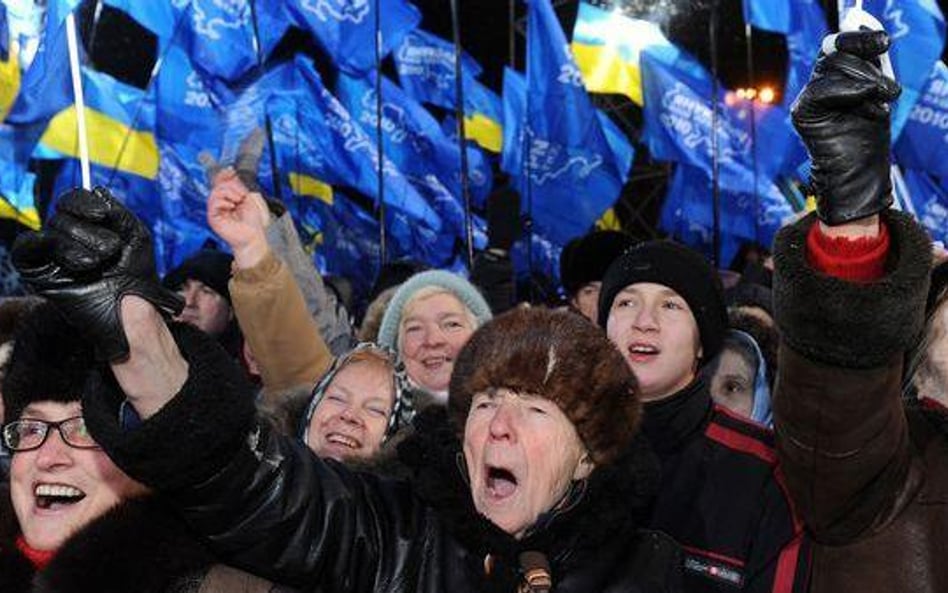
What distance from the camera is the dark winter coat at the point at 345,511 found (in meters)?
1.93

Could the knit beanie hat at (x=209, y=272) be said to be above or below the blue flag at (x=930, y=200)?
above

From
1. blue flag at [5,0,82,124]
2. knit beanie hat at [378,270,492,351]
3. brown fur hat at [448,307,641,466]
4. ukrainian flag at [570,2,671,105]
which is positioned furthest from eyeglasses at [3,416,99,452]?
ukrainian flag at [570,2,671,105]

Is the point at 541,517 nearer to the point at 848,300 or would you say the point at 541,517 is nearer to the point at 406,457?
the point at 406,457

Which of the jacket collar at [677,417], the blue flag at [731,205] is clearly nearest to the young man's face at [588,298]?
the jacket collar at [677,417]

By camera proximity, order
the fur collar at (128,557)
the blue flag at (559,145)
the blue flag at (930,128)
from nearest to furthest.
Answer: the fur collar at (128,557) → the blue flag at (930,128) → the blue flag at (559,145)

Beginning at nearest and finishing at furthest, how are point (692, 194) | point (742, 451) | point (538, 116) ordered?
point (742, 451), point (538, 116), point (692, 194)

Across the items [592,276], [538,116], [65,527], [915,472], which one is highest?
[915,472]

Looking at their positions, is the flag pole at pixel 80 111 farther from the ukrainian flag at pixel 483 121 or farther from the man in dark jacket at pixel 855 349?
the ukrainian flag at pixel 483 121

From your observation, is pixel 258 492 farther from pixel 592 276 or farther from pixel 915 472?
pixel 592 276

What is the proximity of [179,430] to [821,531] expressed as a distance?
1.16m

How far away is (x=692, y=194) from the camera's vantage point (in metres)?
15.4

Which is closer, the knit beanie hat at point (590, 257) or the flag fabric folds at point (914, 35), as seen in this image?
the knit beanie hat at point (590, 257)

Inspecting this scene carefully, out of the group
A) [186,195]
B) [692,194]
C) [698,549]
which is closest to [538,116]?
[692,194]

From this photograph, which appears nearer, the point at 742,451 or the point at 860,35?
the point at 860,35
